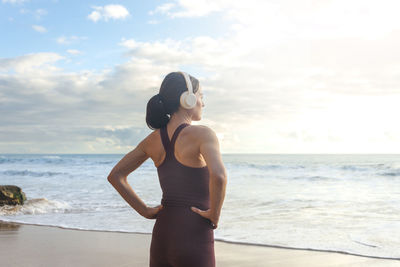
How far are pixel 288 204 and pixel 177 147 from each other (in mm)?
8867

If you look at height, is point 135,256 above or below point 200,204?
below

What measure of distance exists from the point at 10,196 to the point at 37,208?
2.94 ft

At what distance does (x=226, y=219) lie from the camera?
796cm

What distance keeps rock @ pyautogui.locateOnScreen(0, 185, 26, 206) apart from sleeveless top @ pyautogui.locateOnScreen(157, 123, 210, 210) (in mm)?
9185

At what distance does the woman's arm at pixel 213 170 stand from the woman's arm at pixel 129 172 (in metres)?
0.37

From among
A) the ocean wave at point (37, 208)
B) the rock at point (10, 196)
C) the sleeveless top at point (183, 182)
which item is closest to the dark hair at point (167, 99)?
the sleeveless top at point (183, 182)

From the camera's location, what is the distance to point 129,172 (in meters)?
2.27

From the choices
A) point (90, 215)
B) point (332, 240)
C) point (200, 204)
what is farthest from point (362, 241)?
point (90, 215)

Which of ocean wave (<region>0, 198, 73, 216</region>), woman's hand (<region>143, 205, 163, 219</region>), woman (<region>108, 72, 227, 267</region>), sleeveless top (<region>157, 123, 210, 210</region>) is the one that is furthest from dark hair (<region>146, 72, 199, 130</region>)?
ocean wave (<region>0, 198, 73, 216</region>)

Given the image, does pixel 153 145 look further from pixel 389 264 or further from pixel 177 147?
pixel 389 264

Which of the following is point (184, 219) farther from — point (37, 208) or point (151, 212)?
point (37, 208)

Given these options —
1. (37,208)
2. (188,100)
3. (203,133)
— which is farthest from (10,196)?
(203,133)

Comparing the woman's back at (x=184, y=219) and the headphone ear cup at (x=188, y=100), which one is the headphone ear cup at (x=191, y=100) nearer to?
the headphone ear cup at (x=188, y=100)

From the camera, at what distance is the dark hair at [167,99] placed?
1.97 meters
